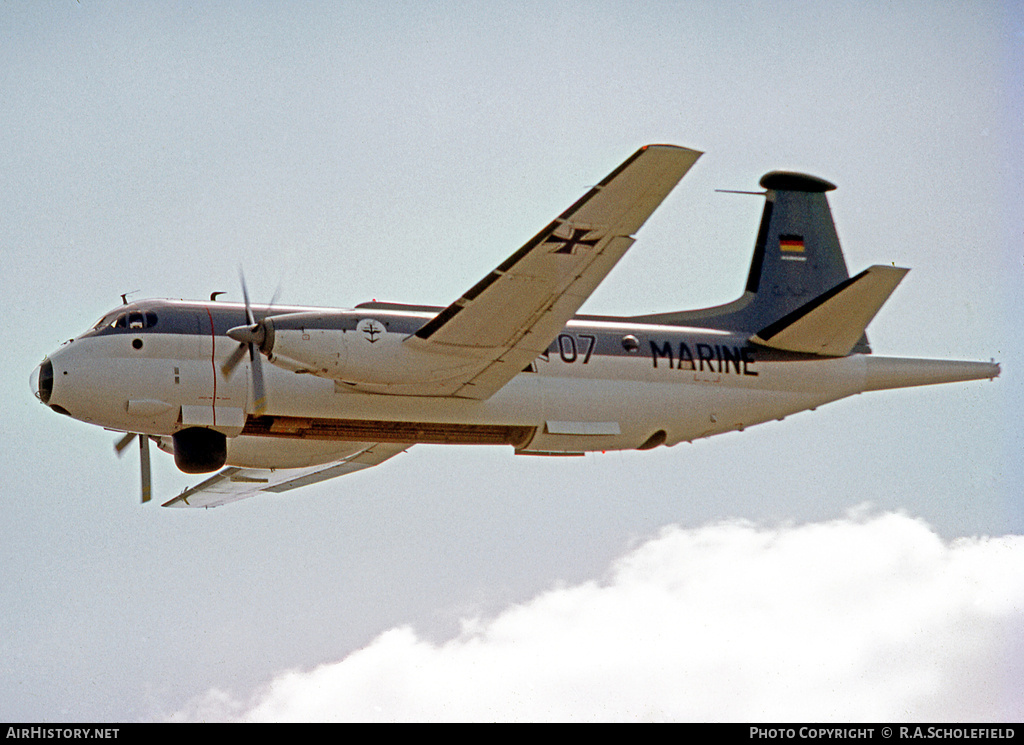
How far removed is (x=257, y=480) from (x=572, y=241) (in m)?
11.1

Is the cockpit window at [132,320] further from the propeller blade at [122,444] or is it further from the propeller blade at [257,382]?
the propeller blade at [122,444]

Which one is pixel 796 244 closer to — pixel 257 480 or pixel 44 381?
pixel 257 480

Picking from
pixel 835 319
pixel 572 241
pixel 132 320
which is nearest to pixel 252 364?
pixel 132 320

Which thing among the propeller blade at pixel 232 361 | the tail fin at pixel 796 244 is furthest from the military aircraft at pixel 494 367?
the tail fin at pixel 796 244

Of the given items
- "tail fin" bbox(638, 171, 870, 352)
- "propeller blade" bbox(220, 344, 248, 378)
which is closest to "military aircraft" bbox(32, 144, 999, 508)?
"propeller blade" bbox(220, 344, 248, 378)

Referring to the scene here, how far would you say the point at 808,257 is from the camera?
97.2ft

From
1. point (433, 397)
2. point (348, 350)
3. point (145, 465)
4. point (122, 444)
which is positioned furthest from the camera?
point (122, 444)

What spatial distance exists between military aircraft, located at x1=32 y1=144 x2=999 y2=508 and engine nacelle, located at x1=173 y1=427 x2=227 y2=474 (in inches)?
0.9

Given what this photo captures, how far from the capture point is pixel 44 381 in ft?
73.8

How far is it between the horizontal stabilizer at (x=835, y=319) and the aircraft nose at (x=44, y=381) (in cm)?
1319

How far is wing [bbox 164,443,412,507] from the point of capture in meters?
28.2

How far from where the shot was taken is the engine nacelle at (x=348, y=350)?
21250mm

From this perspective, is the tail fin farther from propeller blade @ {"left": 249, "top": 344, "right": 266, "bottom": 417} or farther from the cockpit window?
the cockpit window

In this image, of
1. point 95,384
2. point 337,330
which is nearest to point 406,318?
point 337,330
